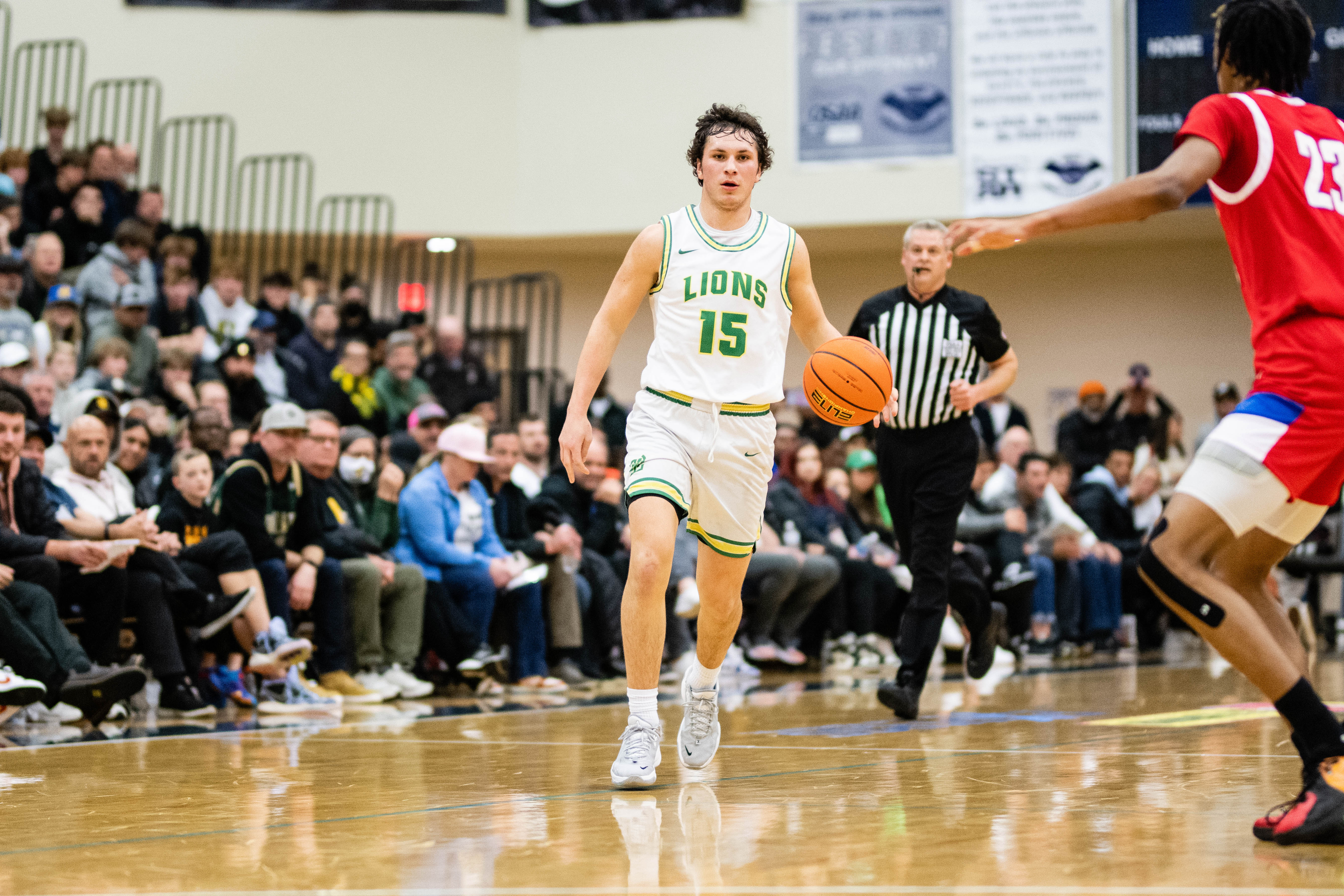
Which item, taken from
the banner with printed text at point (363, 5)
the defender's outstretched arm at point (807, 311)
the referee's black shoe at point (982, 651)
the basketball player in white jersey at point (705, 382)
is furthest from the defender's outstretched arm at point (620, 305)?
the banner with printed text at point (363, 5)

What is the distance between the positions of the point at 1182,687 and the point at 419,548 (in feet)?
15.0

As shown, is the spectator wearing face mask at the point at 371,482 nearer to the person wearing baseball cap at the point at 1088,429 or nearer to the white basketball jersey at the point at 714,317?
the white basketball jersey at the point at 714,317

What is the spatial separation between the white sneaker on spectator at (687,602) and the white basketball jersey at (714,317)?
531cm

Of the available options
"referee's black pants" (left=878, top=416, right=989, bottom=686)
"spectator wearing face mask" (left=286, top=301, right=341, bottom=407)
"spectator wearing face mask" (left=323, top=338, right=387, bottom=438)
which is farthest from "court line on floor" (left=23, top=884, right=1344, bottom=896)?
"spectator wearing face mask" (left=286, top=301, right=341, bottom=407)

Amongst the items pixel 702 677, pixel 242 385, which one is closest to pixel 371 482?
pixel 242 385

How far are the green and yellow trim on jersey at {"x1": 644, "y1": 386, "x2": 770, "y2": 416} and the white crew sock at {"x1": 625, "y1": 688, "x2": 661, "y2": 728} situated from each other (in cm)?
92

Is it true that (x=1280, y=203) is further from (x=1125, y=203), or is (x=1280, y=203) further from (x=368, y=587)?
(x=368, y=587)

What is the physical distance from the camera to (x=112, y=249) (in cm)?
1175

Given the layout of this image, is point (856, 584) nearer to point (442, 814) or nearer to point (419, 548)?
point (419, 548)

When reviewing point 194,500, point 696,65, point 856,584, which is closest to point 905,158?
point 696,65

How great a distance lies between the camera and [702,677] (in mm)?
5297

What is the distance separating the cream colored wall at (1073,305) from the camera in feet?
60.0

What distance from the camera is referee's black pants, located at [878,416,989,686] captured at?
6.99m

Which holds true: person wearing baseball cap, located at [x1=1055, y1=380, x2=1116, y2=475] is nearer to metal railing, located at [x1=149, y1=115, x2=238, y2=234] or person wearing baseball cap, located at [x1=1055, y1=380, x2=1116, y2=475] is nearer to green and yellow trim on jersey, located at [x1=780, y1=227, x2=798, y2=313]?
metal railing, located at [x1=149, y1=115, x2=238, y2=234]
